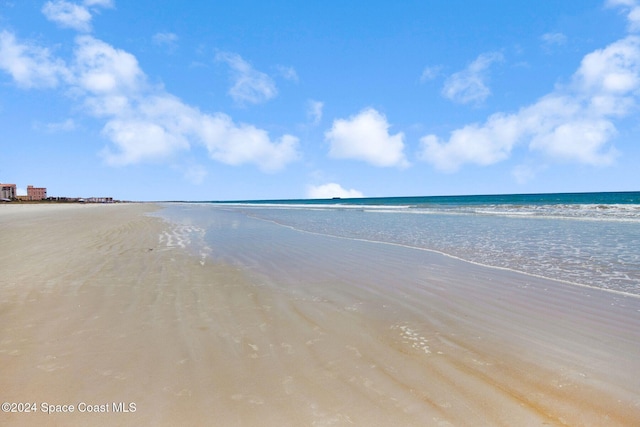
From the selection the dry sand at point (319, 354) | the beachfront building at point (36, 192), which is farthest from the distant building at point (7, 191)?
the dry sand at point (319, 354)

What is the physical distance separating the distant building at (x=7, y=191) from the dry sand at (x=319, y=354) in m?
121

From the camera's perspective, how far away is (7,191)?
97.9m

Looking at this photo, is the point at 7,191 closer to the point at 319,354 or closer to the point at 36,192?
the point at 36,192

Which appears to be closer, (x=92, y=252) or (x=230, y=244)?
(x=92, y=252)

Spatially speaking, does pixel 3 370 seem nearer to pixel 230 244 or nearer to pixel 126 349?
pixel 126 349

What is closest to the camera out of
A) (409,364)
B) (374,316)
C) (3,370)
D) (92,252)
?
(3,370)

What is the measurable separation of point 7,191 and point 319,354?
13094 centimetres

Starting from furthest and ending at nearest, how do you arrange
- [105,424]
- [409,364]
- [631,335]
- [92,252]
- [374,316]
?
[92,252] → [374,316] → [631,335] → [409,364] → [105,424]

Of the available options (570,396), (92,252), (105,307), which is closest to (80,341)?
(105,307)

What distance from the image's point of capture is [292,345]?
390 centimetres

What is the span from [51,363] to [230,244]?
369 inches

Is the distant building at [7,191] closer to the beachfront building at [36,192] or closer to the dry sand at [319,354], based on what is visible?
the beachfront building at [36,192]

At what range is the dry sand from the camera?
268cm

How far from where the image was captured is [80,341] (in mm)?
3924
